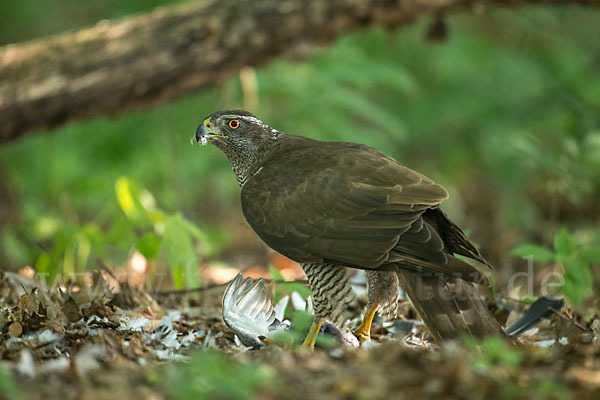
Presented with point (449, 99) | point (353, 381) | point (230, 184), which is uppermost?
point (353, 381)

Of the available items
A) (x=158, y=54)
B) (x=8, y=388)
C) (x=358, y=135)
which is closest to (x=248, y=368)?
(x=8, y=388)

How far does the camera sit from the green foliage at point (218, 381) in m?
2.10

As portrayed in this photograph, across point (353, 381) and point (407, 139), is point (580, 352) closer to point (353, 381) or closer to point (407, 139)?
point (353, 381)

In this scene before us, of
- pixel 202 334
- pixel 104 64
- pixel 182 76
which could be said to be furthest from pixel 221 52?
pixel 202 334

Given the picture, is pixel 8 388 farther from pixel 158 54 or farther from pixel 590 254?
pixel 158 54

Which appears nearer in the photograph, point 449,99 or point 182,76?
point 182,76

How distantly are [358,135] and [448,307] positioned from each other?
192 inches

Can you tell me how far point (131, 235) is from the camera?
18.1 feet

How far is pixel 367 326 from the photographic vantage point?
3.82 m

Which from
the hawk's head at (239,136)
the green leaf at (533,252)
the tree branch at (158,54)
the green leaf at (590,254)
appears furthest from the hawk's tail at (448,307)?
the tree branch at (158,54)

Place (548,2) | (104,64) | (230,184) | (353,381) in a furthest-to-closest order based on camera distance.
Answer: (230,184)
(548,2)
(104,64)
(353,381)

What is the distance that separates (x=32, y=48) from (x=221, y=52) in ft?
5.68

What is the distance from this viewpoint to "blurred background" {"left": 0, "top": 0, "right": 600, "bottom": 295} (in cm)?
671

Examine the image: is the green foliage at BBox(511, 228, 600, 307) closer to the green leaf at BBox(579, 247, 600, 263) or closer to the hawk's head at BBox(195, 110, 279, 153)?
the green leaf at BBox(579, 247, 600, 263)
